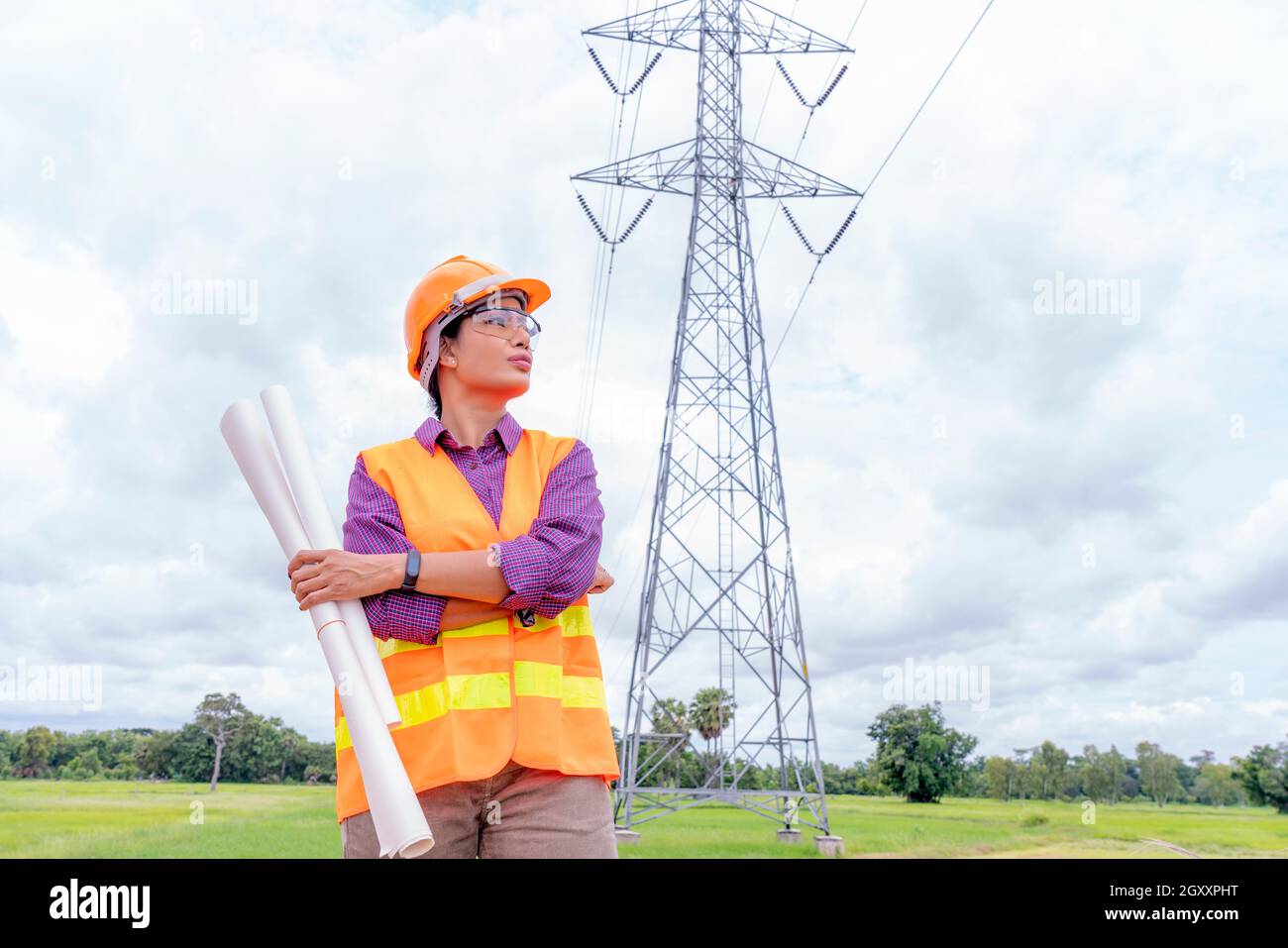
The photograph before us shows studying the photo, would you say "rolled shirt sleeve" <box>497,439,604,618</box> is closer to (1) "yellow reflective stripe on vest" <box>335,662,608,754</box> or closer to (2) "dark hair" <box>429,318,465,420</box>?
(1) "yellow reflective stripe on vest" <box>335,662,608,754</box>

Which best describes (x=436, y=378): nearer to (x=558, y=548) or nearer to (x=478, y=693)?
(x=558, y=548)

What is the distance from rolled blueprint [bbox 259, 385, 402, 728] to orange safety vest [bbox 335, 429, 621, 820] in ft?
0.31

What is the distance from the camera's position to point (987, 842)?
838 inches

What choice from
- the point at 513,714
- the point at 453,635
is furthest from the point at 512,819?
the point at 453,635

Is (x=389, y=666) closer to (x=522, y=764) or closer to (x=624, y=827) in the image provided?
(x=522, y=764)

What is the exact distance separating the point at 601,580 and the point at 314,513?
0.76 m

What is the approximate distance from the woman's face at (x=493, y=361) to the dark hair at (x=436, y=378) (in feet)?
0.08

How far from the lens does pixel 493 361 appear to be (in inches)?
109

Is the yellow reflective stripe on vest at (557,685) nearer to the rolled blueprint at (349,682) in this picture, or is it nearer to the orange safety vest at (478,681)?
the orange safety vest at (478,681)

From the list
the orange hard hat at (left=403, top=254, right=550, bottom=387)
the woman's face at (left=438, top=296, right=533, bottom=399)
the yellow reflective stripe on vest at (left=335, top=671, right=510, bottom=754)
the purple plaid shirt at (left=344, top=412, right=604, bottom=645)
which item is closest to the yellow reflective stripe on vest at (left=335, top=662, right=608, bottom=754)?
the yellow reflective stripe on vest at (left=335, top=671, right=510, bottom=754)

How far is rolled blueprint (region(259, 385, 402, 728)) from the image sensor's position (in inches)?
92.6
